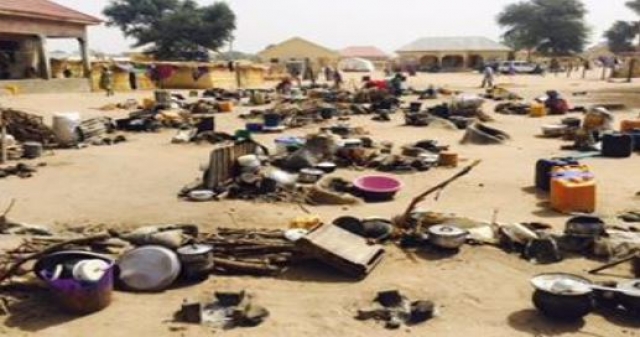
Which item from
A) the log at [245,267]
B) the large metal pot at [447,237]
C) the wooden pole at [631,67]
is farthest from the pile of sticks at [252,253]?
the wooden pole at [631,67]

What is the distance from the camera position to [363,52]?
108625mm

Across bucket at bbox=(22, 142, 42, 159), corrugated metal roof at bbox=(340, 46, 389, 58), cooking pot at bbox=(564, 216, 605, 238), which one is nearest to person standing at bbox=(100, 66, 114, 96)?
bucket at bbox=(22, 142, 42, 159)

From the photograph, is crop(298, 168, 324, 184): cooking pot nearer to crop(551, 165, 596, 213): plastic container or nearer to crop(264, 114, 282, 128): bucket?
crop(551, 165, 596, 213): plastic container

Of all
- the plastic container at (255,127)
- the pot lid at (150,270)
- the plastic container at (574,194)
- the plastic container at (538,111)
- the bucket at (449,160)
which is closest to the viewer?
the pot lid at (150,270)

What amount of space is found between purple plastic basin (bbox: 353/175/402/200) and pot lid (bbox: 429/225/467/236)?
270cm

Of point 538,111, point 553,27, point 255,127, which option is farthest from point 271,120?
point 553,27

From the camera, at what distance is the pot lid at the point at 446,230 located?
8.17m

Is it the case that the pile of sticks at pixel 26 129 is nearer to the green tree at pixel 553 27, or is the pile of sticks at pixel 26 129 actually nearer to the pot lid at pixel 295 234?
the pot lid at pixel 295 234

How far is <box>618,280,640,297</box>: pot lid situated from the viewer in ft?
20.5

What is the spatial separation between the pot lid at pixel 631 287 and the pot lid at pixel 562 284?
329mm

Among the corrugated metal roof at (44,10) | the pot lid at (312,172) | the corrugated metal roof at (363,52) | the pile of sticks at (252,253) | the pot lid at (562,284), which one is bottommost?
the pile of sticks at (252,253)

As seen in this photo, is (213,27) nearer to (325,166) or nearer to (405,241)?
(325,166)

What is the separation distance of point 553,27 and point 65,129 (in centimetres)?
7602

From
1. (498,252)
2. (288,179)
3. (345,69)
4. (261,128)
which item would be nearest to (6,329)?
(498,252)
